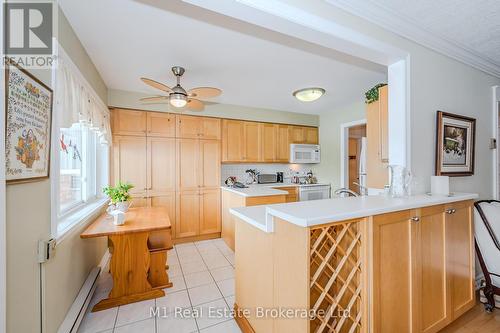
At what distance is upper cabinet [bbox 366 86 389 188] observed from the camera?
6.74ft

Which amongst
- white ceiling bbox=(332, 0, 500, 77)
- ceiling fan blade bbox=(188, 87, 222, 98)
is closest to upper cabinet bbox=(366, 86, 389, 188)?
white ceiling bbox=(332, 0, 500, 77)

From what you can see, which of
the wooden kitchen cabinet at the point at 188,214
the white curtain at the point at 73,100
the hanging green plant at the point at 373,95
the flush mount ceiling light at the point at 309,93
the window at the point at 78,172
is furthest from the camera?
the wooden kitchen cabinet at the point at 188,214

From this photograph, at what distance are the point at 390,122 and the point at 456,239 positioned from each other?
1.03 m

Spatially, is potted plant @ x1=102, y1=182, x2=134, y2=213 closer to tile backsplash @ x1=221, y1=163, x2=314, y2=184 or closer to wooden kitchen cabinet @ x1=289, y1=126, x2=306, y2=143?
tile backsplash @ x1=221, y1=163, x2=314, y2=184

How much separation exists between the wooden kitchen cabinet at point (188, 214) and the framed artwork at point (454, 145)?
10.4ft

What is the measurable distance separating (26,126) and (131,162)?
226 centimetres

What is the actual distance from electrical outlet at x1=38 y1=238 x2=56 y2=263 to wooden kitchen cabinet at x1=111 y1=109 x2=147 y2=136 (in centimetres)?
A: 222

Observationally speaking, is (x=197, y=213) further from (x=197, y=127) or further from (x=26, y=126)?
(x=26, y=126)

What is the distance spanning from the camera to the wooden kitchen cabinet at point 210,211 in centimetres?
361

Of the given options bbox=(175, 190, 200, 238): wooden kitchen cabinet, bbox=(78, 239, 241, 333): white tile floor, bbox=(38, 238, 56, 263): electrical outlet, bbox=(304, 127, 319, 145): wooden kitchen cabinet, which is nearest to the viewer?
bbox=(38, 238, 56, 263): electrical outlet

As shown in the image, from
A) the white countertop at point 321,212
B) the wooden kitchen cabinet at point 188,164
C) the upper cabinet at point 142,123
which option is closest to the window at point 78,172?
the upper cabinet at point 142,123

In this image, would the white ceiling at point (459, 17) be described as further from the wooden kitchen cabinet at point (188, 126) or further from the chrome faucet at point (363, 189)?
the wooden kitchen cabinet at point (188, 126)

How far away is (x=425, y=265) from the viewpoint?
54.6 inches
